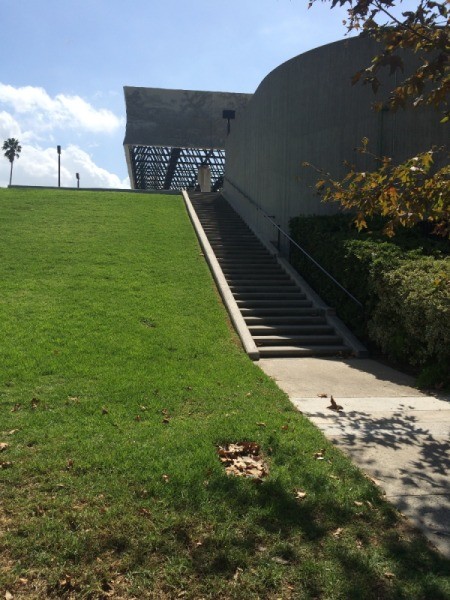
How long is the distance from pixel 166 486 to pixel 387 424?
9.94ft

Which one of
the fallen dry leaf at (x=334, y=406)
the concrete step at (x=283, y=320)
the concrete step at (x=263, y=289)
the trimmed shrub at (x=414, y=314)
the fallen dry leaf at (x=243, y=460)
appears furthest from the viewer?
the concrete step at (x=263, y=289)

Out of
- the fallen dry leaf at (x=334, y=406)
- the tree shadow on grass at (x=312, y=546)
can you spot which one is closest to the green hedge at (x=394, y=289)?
the fallen dry leaf at (x=334, y=406)

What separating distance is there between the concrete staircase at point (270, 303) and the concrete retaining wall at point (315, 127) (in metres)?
1.34

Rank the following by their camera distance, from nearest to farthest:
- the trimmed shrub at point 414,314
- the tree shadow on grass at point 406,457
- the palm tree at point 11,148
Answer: the tree shadow on grass at point 406,457
the trimmed shrub at point 414,314
the palm tree at point 11,148

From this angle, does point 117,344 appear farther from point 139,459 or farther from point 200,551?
point 200,551

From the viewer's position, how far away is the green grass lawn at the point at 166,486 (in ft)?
9.62

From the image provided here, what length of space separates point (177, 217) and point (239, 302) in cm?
886

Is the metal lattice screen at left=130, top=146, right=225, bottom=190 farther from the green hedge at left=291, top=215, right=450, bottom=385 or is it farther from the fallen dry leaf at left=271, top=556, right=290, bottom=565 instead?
the fallen dry leaf at left=271, top=556, right=290, bottom=565

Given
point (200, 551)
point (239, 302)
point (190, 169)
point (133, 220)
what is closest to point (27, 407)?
point (200, 551)

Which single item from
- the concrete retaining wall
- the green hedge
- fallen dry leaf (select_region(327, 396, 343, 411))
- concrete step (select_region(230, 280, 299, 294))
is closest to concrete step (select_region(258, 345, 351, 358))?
the green hedge

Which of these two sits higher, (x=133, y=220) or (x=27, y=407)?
(x=133, y=220)

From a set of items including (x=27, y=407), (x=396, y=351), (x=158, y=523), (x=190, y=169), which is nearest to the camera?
(x=158, y=523)

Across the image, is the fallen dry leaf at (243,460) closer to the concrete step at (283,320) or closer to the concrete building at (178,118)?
the concrete step at (283,320)

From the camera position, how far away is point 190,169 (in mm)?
47844
